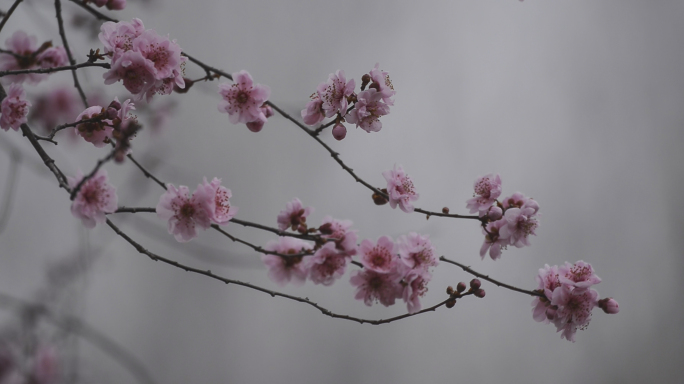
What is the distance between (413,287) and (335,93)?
38 centimetres

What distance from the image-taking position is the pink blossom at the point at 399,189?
85 cm

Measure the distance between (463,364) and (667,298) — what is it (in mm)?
1520

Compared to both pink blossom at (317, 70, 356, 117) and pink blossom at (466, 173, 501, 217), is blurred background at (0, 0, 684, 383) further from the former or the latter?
pink blossom at (466, 173, 501, 217)

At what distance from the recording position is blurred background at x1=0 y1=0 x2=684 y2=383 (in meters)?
1.89

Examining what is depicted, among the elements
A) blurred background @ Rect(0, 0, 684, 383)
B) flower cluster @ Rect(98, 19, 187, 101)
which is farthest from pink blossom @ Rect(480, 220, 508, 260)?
blurred background @ Rect(0, 0, 684, 383)

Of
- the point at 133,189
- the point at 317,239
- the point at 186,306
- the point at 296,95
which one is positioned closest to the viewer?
the point at 317,239

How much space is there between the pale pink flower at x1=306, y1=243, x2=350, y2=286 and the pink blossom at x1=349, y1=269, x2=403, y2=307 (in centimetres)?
6

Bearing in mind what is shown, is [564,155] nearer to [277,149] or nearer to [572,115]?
[572,115]

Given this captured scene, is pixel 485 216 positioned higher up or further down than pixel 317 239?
higher up

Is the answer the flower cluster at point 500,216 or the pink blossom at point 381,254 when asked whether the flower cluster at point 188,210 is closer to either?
the pink blossom at point 381,254

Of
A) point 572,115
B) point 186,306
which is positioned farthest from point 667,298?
point 186,306

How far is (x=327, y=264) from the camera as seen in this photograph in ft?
2.39

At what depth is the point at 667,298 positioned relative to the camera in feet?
9.45

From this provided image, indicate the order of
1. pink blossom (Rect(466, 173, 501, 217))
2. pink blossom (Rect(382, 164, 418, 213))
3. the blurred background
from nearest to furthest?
pink blossom (Rect(382, 164, 418, 213))
pink blossom (Rect(466, 173, 501, 217))
the blurred background
